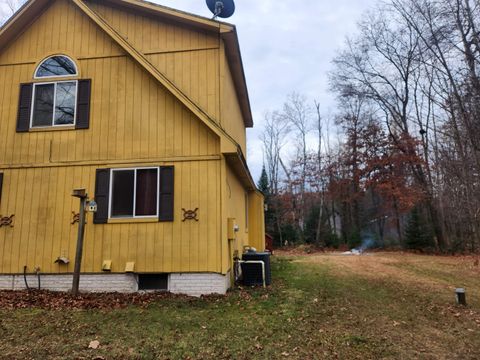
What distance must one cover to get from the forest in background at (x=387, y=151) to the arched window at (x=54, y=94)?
10280 millimetres

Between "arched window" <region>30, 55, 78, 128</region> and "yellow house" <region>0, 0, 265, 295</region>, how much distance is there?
0.08 ft

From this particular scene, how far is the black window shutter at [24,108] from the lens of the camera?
769cm

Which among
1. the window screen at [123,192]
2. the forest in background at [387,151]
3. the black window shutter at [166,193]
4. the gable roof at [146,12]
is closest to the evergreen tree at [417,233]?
the forest in background at [387,151]

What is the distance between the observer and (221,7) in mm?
8750

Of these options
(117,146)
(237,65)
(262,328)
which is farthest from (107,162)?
(262,328)

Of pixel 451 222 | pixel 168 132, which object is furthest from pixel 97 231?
pixel 451 222

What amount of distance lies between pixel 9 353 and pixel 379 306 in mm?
5813

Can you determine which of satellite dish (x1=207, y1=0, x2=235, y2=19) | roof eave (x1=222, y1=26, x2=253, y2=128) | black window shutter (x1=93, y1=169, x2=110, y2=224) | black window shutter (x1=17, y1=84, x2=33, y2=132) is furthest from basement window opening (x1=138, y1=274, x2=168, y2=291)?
satellite dish (x1=207, y1=0, x2=235, y2=19)

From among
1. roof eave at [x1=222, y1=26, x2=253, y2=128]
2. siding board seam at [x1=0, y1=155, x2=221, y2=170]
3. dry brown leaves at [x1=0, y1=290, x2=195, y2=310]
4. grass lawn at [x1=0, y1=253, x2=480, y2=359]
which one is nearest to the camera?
grass lawn at [x1=0, y1=253, x2=480, y2=359]

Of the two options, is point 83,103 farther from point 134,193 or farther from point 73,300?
point 73,300

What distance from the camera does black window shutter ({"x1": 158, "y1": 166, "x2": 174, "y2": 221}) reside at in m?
6.98

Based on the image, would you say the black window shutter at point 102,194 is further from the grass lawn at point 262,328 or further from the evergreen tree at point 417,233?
the evergreen tree at point 417,233

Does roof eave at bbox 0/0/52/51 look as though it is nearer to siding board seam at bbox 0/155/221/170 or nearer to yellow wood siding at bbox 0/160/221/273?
siding board seam at bbox 0/155/221/170

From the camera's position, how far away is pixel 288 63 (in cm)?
2105
